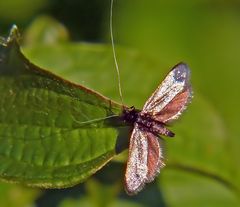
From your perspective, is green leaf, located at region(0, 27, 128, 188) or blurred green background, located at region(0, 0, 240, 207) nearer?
green leaf, located at region(0, 27, 128, 188)

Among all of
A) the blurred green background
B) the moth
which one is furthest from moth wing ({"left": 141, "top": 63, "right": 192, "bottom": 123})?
the blurred green background

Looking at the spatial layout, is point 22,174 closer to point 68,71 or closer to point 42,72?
point 42,72

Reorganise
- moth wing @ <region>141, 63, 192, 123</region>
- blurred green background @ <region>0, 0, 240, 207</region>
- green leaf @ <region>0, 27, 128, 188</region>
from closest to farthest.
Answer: green leaf @ <region>0, 27, 128, 188</region> < moth wing @ <region>141, 63, 192, 123</region> < blurred green background @ <region>0, 0, 240, 207</region>

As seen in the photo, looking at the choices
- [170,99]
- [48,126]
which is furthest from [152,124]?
[48,126]

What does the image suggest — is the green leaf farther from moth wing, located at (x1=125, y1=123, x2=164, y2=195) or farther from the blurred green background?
the blurred green background

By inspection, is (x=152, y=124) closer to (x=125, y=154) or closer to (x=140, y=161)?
(x=140, y=161)

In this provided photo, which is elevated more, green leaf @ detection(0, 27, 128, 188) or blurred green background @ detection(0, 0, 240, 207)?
blurred green background @ detection(0, 0, 240, 207)

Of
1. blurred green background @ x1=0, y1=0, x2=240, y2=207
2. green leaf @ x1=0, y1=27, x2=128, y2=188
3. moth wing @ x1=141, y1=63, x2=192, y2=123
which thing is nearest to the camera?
green leaf @ x1=0, y1=27, x2=128, y2=188

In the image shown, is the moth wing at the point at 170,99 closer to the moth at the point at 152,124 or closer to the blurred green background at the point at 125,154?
the moth at the point at 152,124
